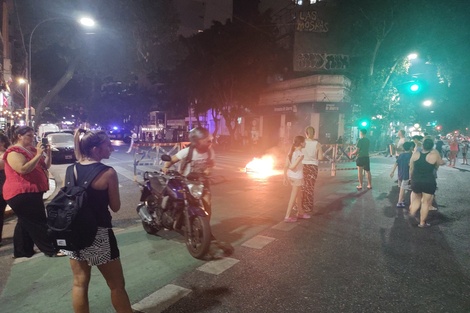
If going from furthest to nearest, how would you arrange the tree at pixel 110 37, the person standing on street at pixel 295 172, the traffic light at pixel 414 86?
the tree at pixel 110 37 → the traffic light at pixel 414 86 → the person standing on street at pixel 295 172

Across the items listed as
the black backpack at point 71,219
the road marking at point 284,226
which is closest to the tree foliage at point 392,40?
the road marking at point 284,226

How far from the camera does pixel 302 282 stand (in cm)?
410

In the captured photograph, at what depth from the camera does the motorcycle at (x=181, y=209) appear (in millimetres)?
4801

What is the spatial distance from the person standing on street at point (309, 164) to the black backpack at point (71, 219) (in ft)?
17.9

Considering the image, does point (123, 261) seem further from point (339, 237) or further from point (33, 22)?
point (33, 22)

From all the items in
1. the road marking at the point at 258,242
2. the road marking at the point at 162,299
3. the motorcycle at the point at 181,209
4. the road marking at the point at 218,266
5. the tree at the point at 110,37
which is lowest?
the road marking at the point at 162,299

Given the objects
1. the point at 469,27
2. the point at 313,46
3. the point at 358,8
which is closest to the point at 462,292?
the point at 313,46

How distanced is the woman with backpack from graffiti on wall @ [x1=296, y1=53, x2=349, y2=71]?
23.4 m

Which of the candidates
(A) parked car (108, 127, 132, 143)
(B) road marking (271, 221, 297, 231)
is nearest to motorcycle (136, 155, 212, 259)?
(B) road marking (271, 221, 297, 231)

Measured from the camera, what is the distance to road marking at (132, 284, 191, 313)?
3479mm

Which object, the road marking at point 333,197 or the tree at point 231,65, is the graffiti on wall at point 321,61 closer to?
the tree at point 231,65

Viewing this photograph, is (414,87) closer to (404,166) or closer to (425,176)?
(404,166)

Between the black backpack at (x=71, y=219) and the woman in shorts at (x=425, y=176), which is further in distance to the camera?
the woman in shorts at (x=425, y=176)

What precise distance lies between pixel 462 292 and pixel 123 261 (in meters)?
4.26
